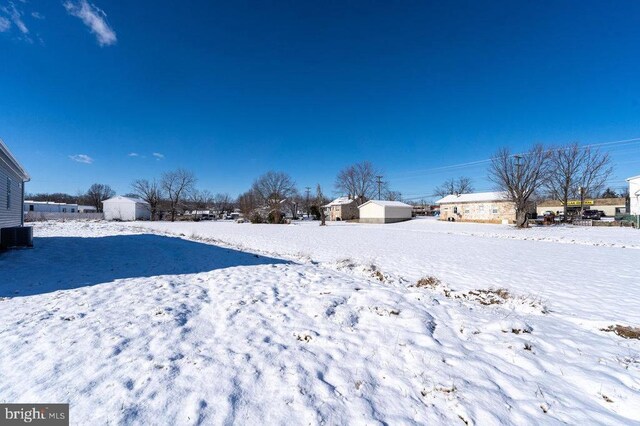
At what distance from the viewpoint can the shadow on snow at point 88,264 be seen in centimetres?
670

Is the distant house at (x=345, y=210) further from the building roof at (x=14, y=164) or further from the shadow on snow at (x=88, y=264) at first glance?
the shadow on snow at (x=88, y=264)

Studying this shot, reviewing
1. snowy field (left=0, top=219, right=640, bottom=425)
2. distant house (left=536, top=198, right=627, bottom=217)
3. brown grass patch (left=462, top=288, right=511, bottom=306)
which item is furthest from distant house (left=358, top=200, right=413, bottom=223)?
brown grass patch (left=462, top=288, right=511, bottom=306)

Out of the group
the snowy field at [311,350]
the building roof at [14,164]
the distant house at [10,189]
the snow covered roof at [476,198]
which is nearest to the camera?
the snowy field at [311,350]

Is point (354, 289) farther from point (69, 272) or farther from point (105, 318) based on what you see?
point (69, 272)

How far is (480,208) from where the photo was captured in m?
44.7

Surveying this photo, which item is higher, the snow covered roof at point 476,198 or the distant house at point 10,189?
the snow covered roof at point 476,198

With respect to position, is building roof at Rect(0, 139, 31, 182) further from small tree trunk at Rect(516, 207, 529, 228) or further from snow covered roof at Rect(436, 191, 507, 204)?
snow covered roof at Rect(436, 191, 507, 204)

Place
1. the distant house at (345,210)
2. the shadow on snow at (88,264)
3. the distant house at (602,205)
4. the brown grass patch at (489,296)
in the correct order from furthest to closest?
the distant house at (345,210), the distant house at (602,205), the shadow on snow at (88,264), the brown grass patch at (489,296)

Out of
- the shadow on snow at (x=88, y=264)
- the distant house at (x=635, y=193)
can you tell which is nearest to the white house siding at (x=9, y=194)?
the shadow on snow at (x=88, y=264)

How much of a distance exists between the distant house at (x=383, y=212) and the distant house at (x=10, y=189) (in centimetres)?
4090

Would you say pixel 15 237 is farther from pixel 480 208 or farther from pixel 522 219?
pixel 480 208

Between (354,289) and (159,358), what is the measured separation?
4098 mm

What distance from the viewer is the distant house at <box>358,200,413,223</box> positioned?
4675 cm

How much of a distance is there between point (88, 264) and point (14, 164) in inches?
306
